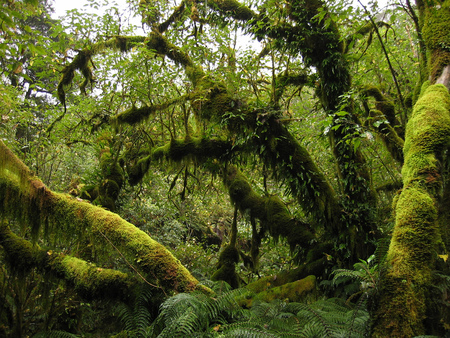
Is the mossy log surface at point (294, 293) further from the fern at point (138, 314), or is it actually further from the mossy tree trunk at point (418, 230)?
the mossy tree trunk at point (418, 230)

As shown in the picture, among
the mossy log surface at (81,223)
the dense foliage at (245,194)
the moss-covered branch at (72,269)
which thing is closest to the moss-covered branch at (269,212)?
the dense foliage at (245,194)

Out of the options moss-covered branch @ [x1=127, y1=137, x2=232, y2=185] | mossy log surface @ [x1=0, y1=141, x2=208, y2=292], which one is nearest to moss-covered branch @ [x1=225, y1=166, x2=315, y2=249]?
moss-covered branch @ [x1=127, y1=137, x2=232, y2=185]

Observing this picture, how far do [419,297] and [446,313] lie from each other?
0.54 meters

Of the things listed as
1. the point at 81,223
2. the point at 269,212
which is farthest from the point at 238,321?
the point at 269,212

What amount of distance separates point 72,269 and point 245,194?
3847 mm

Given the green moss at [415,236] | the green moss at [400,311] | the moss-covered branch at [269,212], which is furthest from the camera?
the moss-covered branch at [269,212]

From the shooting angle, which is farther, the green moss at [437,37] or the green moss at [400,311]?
the green moss at [437,37]

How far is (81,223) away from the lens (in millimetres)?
3521

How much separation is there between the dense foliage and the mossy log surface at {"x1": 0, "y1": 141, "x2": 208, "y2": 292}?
2cm

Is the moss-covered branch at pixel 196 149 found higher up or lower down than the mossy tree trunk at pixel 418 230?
higher up

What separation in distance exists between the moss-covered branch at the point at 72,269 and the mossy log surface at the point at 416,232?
9.02 feet

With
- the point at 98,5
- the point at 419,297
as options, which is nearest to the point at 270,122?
the point at 419,297

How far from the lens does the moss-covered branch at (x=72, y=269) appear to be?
3359 millimetres

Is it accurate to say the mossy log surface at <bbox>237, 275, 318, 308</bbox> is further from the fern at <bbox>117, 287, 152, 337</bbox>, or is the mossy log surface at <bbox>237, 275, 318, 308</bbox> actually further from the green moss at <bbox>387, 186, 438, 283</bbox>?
the green moss at <bbox>387, 186, 438, 283</bbox>
